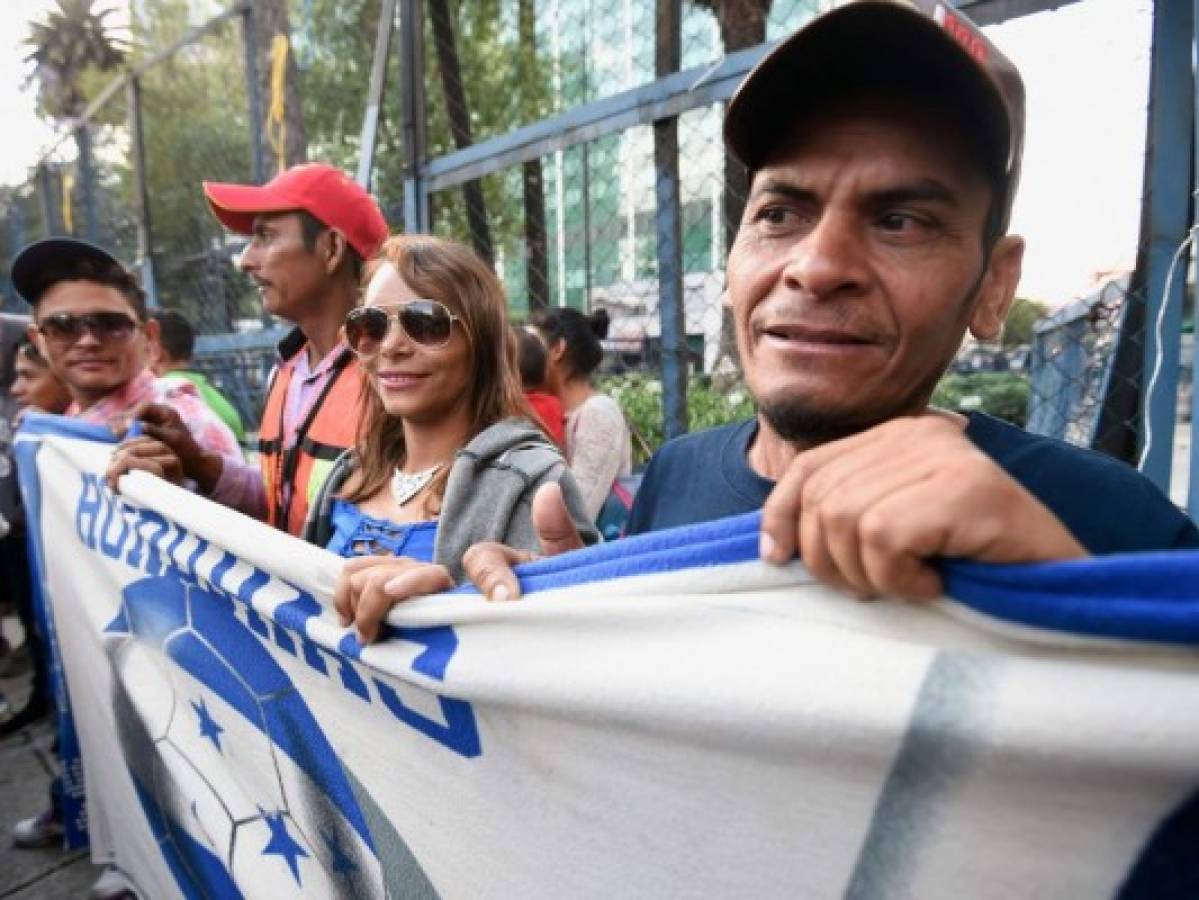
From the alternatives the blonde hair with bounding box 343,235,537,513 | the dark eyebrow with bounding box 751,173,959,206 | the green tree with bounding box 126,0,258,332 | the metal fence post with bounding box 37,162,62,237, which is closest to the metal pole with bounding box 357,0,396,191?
the blonde hair with bounding box 343,235,537,513

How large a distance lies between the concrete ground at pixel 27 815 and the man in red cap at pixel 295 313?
1323 mm

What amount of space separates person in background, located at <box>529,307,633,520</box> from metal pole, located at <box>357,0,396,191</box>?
45.2 inches

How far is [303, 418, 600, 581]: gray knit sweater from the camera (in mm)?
1354

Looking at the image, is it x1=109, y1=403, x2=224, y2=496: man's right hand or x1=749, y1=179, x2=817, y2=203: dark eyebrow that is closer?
x1=749, y1=179, x2=817, y2=203: dark eyebrow

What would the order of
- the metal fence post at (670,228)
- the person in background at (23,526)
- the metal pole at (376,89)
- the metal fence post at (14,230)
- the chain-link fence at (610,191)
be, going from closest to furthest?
the chain-link fence at (610,191)
the metal fence post at (670,228)
the person in background at (23,526)
the metal pole at (376,89)
the metal fence post at (14,230)

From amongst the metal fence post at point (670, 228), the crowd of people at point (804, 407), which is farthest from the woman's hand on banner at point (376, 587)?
the metal fence post at point (670, 228)

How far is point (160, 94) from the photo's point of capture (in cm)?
981

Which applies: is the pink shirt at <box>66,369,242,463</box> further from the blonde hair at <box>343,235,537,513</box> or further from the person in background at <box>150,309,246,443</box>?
the person in background at <box>150,309,246,443</box>

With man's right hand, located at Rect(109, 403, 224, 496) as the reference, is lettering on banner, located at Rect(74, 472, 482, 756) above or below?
below

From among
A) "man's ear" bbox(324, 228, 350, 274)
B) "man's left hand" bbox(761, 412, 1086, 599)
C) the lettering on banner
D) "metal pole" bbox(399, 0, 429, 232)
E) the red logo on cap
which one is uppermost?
"metal pole" bbox(399, 0, 429, 232)

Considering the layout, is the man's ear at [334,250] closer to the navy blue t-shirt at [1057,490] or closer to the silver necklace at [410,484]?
the silver necklace at [410,484]

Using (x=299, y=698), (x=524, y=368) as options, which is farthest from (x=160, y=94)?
(x=299, y=698)

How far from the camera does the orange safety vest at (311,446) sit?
2.02m

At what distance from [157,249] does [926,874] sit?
8.64 metres
